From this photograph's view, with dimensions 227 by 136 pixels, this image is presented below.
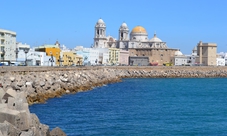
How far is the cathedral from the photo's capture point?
106 meters

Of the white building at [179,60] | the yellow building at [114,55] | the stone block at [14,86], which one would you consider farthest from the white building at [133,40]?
the stone block at [14,86]

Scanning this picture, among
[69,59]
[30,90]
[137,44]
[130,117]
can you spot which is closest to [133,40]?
[137,44]

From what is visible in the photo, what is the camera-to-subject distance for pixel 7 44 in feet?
178

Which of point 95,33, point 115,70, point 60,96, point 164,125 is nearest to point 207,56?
point 95,33

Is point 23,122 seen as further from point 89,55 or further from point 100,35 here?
point 100,35

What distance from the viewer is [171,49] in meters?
111

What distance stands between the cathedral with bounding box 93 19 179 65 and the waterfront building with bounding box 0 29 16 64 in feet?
164

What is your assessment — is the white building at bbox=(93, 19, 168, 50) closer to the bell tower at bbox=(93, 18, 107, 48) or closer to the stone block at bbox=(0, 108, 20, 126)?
the bell tower at bbox=(93, 18, 107, 48)

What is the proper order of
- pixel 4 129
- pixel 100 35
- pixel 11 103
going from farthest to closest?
pixel 100 35, pixel 11 103, pixel 4 129

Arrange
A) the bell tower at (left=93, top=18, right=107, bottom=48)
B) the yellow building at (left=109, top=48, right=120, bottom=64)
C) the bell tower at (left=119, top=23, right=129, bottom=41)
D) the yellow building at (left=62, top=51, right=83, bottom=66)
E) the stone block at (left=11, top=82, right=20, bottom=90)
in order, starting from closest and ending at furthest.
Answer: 1. the stone block at (left=11, top=82, right=20, bottom=90)
2. the yellow building at (left=62, top=51, right=83, bottom=66)
3. the yellow building at (left=109, top=48, right=120, bottom=64)
4. the bell tower at (left=93, top=18, right=107, bottom=48)
5. the bell tower at (left=119, top=23, right=129, bottom=41)

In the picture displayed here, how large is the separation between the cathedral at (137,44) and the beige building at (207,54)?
6.51 metres

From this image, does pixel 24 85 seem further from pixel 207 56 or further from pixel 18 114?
pixel 207 56

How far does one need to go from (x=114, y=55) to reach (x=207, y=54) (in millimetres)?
22513

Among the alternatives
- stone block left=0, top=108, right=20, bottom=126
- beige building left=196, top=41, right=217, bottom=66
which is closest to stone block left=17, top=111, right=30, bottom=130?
stone block left=0, top=108, right=20, bottom=126
